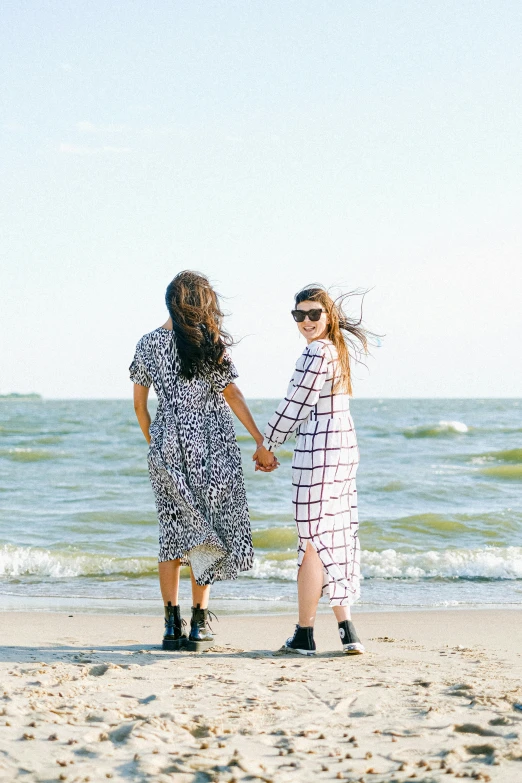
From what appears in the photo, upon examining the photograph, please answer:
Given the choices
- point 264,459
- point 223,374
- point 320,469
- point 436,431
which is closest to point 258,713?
point 320,469

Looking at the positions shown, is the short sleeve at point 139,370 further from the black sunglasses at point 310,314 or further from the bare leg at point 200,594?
the bare leg at point 200,594

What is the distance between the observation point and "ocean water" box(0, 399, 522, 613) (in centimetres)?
671

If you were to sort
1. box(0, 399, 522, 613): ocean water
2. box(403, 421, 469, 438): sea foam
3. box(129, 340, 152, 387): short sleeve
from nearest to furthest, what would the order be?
box(129, 340, 152, 387): short sleeve, box(0, 399, 522, 613): ocean water, box(403, 421, 469, 438): sea foam

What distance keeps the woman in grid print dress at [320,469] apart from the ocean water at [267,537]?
2012 mm

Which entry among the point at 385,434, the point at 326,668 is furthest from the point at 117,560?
the point at 385,434

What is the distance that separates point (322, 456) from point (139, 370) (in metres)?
1.08

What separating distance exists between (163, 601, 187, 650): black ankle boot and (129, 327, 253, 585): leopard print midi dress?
202mm

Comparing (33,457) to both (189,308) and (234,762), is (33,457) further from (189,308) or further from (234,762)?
(234,762)

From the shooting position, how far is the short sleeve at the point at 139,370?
175 inches

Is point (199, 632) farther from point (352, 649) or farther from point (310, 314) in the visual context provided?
point (310, 314)

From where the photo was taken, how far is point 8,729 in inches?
111

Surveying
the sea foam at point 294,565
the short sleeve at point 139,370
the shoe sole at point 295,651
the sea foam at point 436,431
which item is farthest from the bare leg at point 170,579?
the sea foam at point 436,431

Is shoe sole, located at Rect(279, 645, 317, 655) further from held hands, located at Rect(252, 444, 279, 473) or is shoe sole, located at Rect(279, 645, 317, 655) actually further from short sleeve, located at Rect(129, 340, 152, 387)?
short sleeve, located at Rect(129, 340, 152, 387)

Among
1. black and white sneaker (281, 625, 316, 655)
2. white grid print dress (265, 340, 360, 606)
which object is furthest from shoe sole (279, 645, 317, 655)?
white grid print dress (265, 340, 360, 606)
